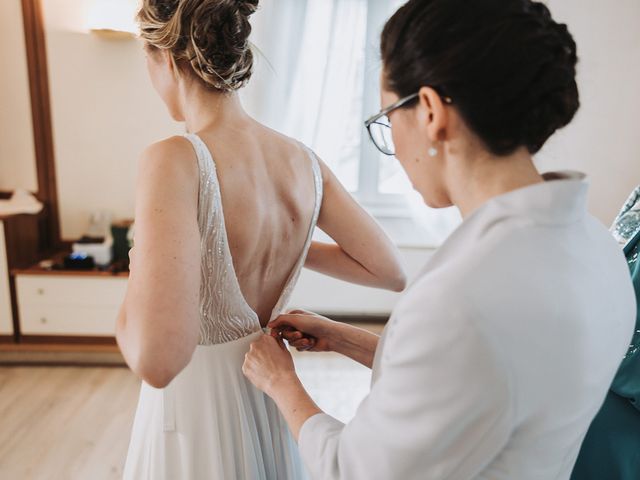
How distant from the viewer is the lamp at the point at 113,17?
2855 millimetres

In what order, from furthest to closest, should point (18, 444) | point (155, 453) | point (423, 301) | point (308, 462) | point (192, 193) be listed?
point (18, 444)
point (155, 453)
point (192, 193)
point (308, 462)
point (423, 301)

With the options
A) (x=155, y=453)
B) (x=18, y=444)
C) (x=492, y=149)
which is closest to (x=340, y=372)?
(x=18, y=444)

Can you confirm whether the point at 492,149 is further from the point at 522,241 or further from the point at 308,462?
the point at 308,462

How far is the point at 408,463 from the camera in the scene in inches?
21.3

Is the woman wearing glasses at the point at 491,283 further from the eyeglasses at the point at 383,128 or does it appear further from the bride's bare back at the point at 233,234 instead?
the bride's bare back at the point at 233,234

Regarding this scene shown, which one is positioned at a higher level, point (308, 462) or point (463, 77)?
point (463, 77)

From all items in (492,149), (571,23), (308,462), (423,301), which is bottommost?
(308,462)

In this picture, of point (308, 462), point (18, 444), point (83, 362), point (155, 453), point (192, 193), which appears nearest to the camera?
point (308, 462)

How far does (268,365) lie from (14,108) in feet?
9.47

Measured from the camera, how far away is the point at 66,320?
2.77m

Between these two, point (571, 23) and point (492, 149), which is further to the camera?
point (571, 23)

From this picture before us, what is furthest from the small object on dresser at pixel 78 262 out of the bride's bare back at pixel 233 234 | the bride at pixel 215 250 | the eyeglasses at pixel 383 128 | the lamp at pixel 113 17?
the eyeglasses at pixel 383 128

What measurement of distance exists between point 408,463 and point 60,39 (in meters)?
3.18

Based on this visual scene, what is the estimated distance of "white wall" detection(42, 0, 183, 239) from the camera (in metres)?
2.92
